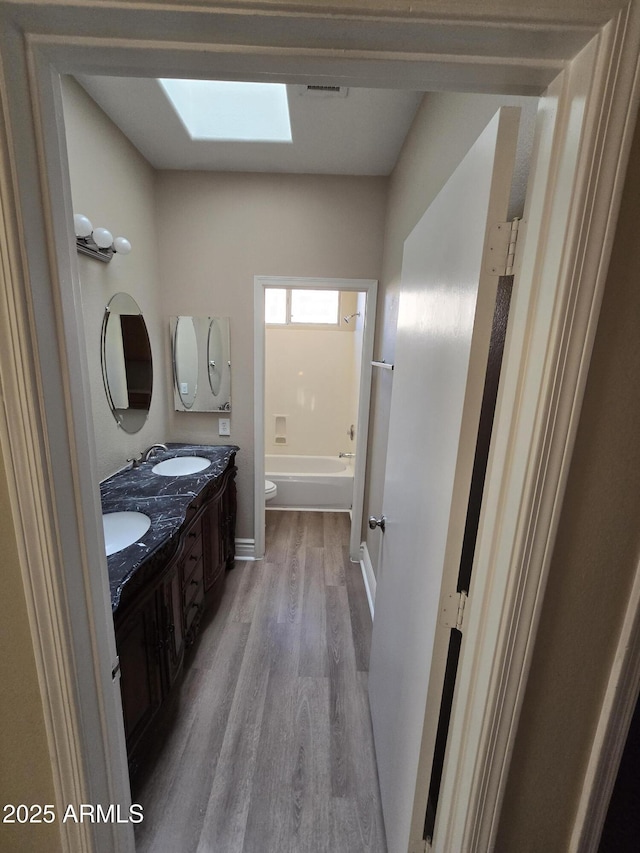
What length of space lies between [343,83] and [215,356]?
7.15ft

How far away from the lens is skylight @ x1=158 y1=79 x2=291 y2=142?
1802mm

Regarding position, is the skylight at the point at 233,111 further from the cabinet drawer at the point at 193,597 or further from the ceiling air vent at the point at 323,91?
the cabinet drawer at the point at 193,597

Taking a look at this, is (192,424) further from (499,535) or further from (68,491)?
(499,535)

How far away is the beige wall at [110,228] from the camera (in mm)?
1627

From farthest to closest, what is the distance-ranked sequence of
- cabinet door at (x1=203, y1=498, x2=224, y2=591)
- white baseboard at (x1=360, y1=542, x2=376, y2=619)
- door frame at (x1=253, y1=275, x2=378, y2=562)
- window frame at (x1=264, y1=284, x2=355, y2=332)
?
1. window frame at (x1=264, y1=284, x2=355, y2=332)
2. door frame at (x1=253, y1=275, x2=378, y2=562)
3. white baseboard at (x1=360, y1=542, x2=376, y2=619)
4. cabinet door at (x1=203, y1=498, x2=224, y2=591)

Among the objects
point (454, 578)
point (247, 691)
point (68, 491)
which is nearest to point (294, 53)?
point (68, 491)

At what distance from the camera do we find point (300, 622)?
2.18 meters

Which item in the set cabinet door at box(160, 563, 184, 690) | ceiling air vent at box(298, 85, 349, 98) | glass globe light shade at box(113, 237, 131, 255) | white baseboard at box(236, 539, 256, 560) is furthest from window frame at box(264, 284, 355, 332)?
cabinet door at box(160, 563, 184, 690)

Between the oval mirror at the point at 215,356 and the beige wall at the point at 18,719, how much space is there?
206cm

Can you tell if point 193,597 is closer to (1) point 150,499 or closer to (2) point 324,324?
(1) point 150,499

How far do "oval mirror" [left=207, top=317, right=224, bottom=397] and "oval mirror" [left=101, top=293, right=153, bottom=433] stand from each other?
396 millimetres

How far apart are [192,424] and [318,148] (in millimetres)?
1944

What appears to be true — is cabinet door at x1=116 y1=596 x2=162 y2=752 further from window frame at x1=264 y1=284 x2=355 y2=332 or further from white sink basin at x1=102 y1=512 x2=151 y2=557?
window frame at x1=264 y1=284 x2=355 y2=332

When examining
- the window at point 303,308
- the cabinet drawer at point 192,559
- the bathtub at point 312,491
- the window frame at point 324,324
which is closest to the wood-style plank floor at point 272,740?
the cabinet drawer at point 192,559
